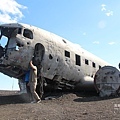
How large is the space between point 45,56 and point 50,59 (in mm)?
437

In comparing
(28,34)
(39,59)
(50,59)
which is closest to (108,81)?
(50,59)

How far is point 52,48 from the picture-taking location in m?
14.1

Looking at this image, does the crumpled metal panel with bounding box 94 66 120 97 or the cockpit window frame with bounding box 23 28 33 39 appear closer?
the cockpit window frame with bounding box 23 28 33 39

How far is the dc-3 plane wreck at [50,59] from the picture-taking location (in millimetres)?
12492

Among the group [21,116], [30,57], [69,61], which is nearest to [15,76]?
[30,57]

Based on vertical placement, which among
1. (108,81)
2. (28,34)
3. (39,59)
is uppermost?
(28,34)

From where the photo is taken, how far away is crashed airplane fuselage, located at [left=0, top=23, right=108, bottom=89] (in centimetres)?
1244

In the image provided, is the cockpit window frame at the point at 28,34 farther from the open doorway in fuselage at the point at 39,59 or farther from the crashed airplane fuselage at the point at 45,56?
the open doorway in fuselage at the point at 39,59

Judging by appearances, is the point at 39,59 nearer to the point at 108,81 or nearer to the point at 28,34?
the point at 28,34

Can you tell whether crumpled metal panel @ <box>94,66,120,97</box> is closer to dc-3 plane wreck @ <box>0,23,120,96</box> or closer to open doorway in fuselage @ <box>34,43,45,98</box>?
dc-3 plane wreck @ <box>0,23,120,96</box>

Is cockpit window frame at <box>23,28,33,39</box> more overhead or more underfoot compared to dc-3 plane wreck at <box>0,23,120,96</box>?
more overhead

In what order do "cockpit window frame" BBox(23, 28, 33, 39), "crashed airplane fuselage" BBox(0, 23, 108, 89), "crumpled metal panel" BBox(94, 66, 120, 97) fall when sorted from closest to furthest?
"crashed airplane fuselage" BBox(0, 23, 108, 89) → "cockpit window frame" BBox(23, 28, 33, 39) → "crumpled metal panel" BBox(94, 66, 120, 97)

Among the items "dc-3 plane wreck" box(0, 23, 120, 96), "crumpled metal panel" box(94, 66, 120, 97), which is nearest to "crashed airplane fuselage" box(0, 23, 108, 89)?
"dc-3 plane wreck" box(0, 23, 120, 96)

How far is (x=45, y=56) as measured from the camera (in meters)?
13.4
